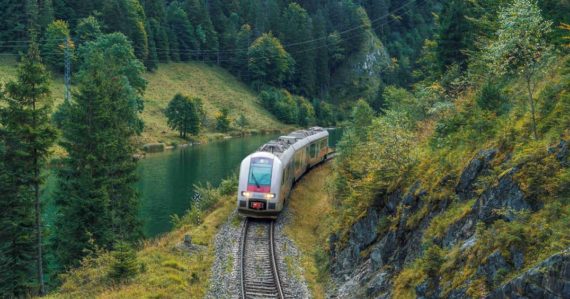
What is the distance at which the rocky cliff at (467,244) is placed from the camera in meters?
8.80

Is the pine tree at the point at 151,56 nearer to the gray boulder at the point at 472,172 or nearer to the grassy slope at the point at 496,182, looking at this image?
the grassy slope at the point at 496,182

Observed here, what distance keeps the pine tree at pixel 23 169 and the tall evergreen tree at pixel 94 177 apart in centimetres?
210

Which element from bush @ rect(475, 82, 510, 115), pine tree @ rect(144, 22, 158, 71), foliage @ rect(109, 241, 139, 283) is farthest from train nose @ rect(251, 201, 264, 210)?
pine tree @ rect(144, 22, 158, 71)

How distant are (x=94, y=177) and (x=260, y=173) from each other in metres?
9.58

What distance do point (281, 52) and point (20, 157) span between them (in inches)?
4300

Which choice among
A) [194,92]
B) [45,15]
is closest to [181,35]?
[194,92]

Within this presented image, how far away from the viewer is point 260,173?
25.5 m

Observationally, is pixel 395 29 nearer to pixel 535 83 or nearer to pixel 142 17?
pixel 142 17

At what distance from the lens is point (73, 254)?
2552 centimetres

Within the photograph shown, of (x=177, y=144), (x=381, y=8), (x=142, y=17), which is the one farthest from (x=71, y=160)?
(x=381, y=8)

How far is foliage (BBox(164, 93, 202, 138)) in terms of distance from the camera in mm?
83125

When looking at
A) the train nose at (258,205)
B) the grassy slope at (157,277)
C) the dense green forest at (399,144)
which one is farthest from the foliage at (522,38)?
the train nose at (258,205)

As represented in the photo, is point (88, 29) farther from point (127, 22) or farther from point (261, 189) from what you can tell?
point (261, 189)

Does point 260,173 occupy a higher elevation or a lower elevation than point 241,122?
higher
